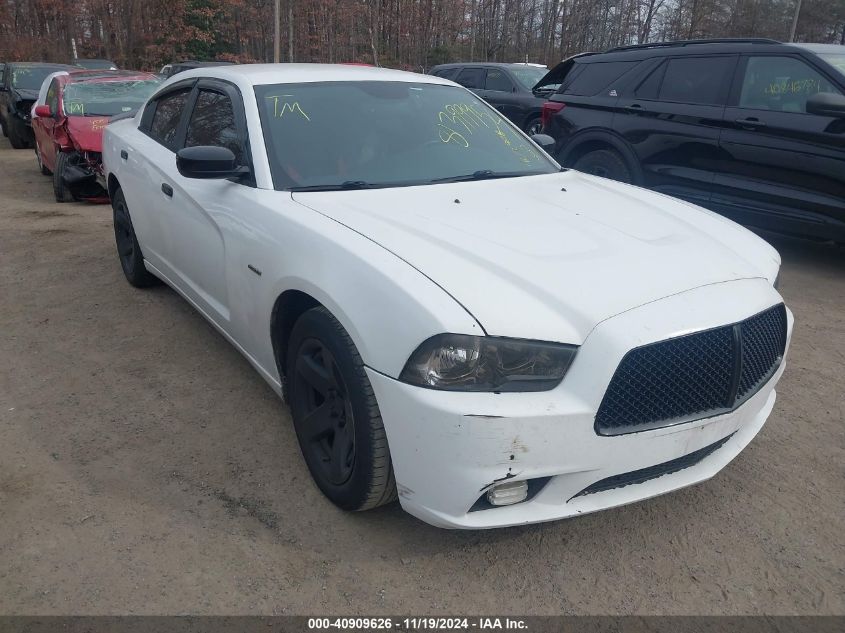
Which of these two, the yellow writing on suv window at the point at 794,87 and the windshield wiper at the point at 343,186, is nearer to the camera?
the windshield wiper at the point at 343,186

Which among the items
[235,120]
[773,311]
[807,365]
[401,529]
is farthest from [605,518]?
[235,120]

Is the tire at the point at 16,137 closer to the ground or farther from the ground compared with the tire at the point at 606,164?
closer to the ground

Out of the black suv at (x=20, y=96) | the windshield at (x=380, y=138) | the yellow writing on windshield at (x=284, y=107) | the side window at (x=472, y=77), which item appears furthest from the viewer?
the black suv at (x=20, y=96)

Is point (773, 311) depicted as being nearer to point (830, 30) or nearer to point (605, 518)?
point (605, 518)

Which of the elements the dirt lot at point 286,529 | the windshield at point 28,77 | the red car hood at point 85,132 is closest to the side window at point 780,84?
the dirt lot at point 286,529

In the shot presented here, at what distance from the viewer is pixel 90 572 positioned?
2.31 metres

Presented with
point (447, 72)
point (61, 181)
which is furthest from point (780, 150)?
point (447, 72)

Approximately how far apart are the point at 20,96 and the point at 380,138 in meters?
13.5

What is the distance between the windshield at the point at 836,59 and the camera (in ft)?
18.3

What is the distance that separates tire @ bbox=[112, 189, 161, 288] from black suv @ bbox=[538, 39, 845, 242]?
4420mm

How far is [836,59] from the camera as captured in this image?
5699mm

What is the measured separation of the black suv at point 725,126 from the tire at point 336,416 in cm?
470

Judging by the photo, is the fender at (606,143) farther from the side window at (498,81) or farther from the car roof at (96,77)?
the car roof at (96,77)
